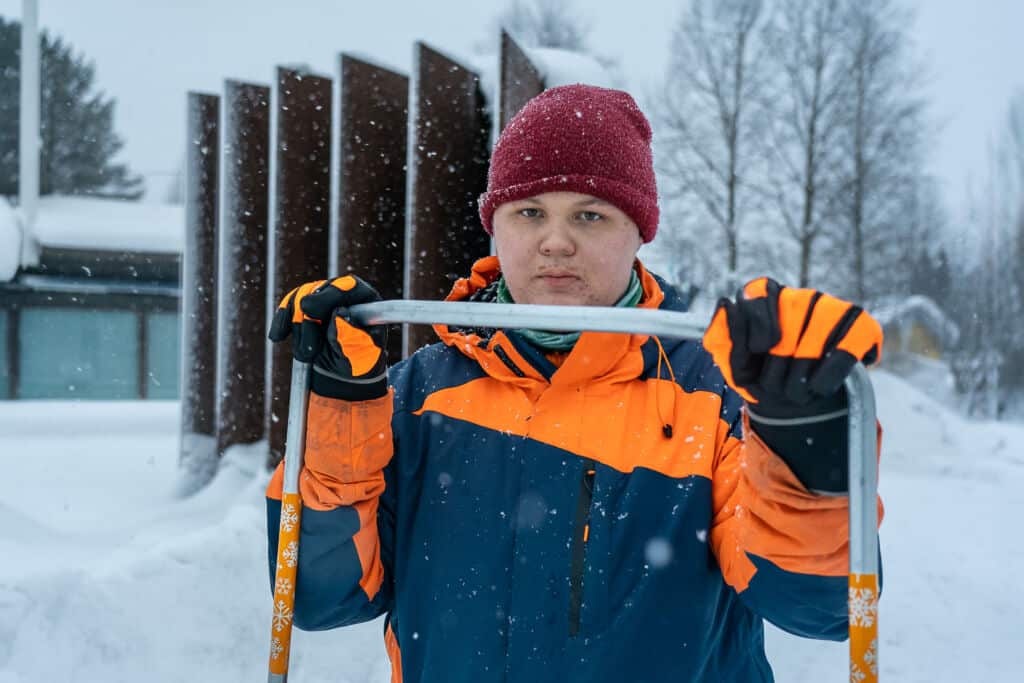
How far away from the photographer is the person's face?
1.39 metres

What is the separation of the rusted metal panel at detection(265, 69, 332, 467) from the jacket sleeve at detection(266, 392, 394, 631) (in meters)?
3.53

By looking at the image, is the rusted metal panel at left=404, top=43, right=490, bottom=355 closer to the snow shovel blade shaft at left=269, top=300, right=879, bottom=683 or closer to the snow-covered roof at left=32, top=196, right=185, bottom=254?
the snow shovel blade shaft at left=269, top=300, right=879, bottom=683

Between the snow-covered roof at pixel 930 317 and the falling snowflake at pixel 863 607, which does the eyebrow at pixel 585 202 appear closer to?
the falling snowflake at pixel 863 607

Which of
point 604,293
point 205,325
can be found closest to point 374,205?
point 205,325

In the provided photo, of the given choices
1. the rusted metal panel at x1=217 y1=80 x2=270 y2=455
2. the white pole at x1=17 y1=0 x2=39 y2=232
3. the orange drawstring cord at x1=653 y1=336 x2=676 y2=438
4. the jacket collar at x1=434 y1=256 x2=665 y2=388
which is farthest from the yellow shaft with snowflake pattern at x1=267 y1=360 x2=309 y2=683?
the white pole at x1=17 y1=0 x2=39 y2=232

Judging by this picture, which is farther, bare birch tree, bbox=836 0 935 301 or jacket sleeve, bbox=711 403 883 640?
bare birch tree, bbox=836 0 935 301

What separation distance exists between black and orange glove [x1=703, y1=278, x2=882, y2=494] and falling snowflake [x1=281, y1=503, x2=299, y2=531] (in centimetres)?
81

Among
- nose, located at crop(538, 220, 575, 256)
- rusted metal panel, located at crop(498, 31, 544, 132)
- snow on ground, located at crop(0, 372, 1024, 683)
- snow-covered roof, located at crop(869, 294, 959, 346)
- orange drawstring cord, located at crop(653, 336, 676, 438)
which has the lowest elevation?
snow on ground, located at crop(0, 372, 1024, 683)

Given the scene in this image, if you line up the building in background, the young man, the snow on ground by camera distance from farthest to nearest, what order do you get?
the building in background → the snow on ground → the young man

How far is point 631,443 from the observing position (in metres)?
1.34

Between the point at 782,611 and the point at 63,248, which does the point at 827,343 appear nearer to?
the point at 782,611

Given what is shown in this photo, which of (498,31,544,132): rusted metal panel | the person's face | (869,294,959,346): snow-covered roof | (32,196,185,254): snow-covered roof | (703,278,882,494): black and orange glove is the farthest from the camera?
(869,294,959,346): snow-covered roof

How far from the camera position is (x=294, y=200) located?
4.93 metres

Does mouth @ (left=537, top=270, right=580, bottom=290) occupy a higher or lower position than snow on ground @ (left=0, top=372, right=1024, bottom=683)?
higher
